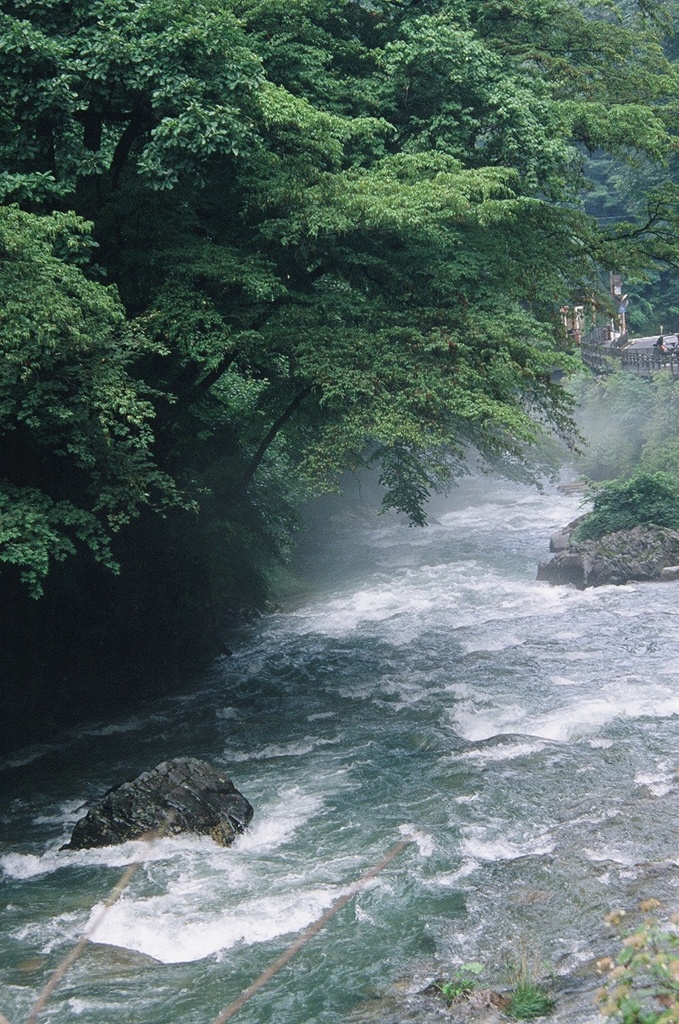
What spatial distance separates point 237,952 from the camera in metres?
8.55

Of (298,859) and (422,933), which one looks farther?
(298,859)

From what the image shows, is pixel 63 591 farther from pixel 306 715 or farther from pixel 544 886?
pixel 544 886

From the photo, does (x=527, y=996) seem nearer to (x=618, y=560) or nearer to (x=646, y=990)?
(x=646, y=990)

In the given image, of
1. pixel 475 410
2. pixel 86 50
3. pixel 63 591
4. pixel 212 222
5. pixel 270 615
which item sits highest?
pixel 86 50

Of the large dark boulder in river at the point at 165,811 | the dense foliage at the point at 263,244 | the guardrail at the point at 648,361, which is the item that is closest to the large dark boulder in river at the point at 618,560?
the dense foliage at the point at 263,244

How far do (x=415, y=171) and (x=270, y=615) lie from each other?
1141 centimetres

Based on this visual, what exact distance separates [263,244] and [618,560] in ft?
39.0

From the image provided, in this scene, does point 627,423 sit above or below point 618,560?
above

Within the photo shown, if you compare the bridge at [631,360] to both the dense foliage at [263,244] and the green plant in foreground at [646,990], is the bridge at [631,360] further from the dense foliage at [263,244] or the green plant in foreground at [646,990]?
the green plant in foreground at [646,990]

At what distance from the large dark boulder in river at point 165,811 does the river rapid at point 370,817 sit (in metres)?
0.18

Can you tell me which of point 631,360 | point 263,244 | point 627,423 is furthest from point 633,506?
point 631,360

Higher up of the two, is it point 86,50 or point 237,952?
point 86,50

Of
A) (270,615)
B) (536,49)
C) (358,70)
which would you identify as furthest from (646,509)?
(358,70)

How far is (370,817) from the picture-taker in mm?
11258
